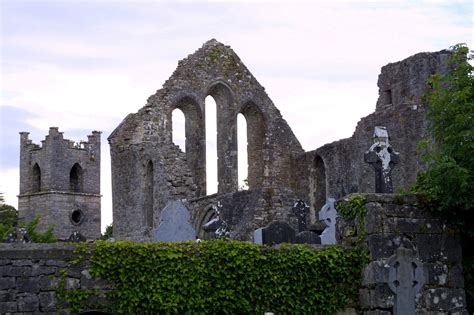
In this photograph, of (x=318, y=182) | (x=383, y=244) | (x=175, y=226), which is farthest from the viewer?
(x=318, y=182)

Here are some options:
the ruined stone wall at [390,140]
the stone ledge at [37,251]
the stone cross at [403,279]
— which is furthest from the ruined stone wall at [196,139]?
the stone ledge at [37,251]

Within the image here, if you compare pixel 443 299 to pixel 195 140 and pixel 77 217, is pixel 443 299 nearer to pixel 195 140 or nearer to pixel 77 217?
pixel 195 140

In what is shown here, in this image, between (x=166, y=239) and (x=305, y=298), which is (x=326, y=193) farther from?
(x=305, y=298)

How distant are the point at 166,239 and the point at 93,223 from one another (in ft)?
218

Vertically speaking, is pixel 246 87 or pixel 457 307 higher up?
pixel 246 87

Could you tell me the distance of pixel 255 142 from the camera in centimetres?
3075

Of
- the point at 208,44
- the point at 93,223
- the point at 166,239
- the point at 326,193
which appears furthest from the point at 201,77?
the point at 93,223

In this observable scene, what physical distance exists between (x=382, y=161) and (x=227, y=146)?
15162 millimetres

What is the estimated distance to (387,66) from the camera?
26781 mm

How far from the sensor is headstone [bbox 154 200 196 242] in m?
15.8

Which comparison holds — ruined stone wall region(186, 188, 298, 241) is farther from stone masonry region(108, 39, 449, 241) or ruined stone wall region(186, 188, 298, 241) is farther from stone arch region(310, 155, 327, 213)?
stone arch region(310, 155, 327, 213)

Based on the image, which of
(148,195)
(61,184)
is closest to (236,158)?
(148,195)

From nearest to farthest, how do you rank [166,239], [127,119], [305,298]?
[305,298]
[166,239]
[127,119]

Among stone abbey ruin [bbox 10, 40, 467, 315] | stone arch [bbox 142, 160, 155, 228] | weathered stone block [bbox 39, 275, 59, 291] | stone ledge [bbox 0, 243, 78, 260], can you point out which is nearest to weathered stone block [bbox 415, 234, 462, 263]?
stone abbey ruin [bbox 10, 40, 467, 315]
